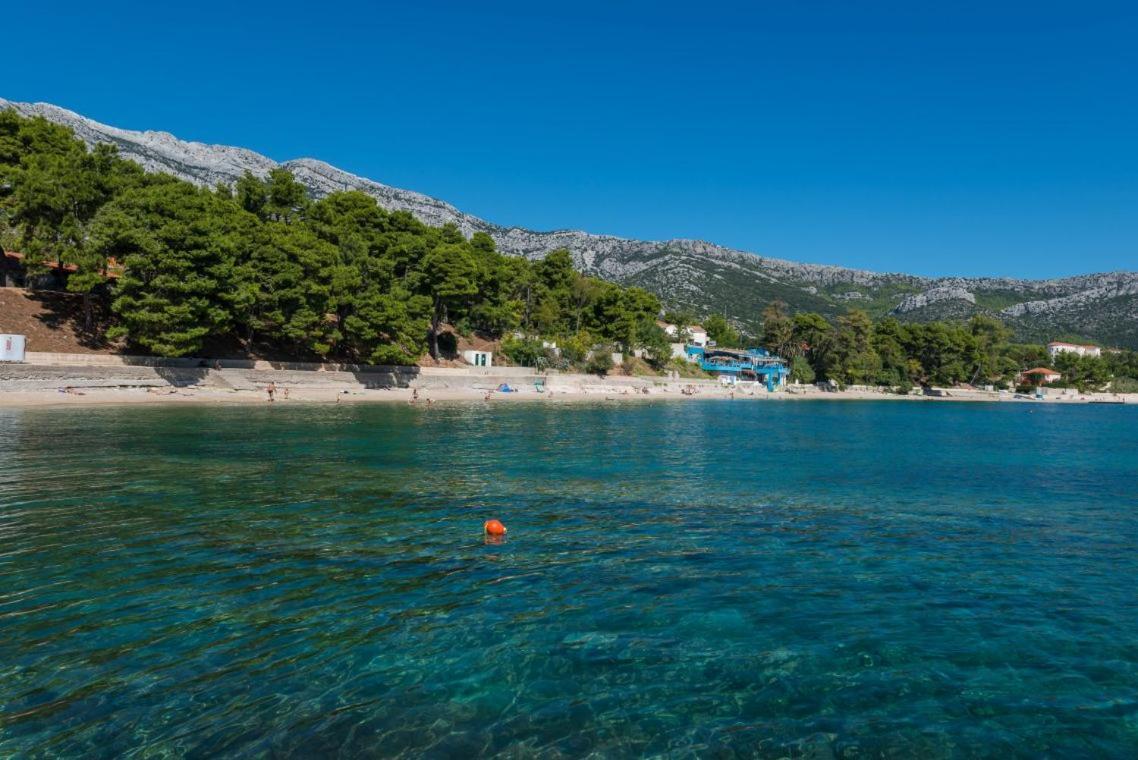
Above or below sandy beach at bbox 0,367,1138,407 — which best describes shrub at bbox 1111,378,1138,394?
above

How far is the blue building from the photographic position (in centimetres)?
12444

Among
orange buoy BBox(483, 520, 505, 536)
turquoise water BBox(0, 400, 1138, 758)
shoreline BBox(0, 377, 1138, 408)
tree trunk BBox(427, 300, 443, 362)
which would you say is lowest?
turquoise water BBox(0, 400, 1138, 758)

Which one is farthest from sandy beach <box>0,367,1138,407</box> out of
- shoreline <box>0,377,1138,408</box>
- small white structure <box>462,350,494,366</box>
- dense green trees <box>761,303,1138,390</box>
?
dense green trees <box>761,303,1138,390</box>

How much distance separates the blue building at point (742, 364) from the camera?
12444 cm

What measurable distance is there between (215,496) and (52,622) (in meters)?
8.92

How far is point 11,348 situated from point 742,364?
109352 mm

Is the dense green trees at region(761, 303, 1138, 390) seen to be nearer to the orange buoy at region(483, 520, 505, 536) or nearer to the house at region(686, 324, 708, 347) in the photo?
the house at region(686, 324, 708, 347)

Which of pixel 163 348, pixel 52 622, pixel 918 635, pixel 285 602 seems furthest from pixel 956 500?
pixel 163 348

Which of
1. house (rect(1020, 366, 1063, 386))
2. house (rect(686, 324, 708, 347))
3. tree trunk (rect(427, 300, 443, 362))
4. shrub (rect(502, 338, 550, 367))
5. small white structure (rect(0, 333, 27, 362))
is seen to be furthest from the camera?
house (rect(1020, 366, 1063, 386))

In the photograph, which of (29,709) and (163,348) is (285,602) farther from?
(163,348)

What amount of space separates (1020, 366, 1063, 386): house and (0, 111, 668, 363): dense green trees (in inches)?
5160

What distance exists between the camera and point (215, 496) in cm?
1805

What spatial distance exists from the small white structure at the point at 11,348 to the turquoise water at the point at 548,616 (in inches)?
1064

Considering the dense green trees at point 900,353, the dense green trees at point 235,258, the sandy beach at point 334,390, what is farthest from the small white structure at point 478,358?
the dense green trees at point 900,353
